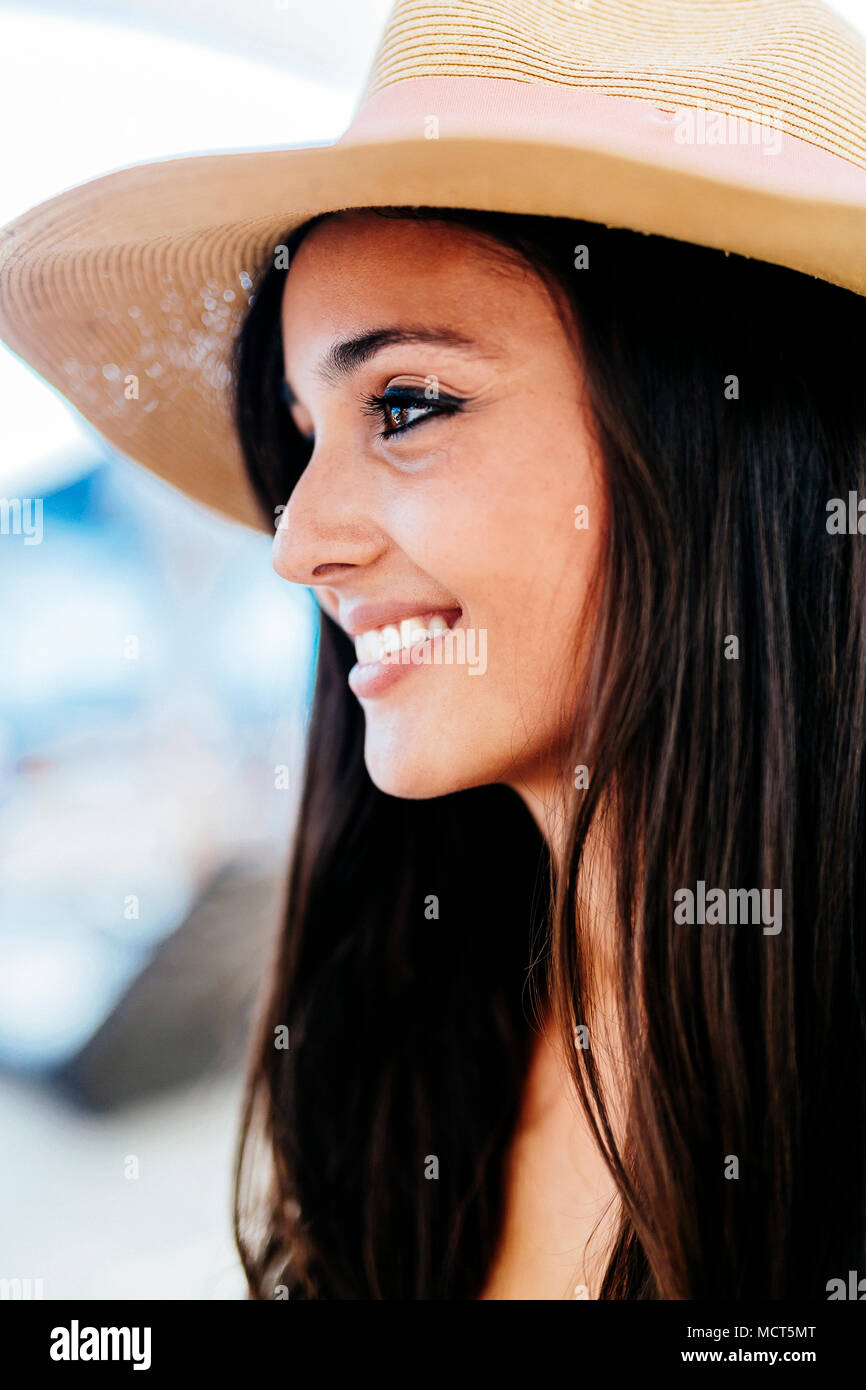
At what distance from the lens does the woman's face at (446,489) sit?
80 centimetres

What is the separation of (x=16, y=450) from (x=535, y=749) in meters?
1.29

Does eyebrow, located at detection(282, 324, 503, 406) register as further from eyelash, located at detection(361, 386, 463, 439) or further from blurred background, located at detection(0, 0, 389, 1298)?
blurred background, located at detection(0, 0, 389, 1298)

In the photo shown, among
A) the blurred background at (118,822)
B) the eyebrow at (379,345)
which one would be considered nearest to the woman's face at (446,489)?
the eyebrow at (379,345)

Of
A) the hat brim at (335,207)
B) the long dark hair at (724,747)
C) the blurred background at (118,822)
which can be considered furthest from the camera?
the blurred background at (118,822)

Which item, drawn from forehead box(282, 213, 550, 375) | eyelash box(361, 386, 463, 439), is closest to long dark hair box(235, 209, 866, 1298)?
forehead box(282, 213, 550, 375)

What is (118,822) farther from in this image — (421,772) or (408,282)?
(408,282)

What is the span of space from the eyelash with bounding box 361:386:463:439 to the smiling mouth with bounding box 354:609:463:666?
17 centimetres

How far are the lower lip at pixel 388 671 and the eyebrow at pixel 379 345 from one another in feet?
0.79

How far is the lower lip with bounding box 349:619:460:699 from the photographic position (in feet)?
2.86

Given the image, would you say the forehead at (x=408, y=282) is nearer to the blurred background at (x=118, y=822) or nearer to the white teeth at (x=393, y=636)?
the white teeth at (x=393, y=636)

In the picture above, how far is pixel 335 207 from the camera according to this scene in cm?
76

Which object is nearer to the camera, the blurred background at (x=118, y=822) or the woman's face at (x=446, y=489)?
the woman's face at (x=446, y=489)
